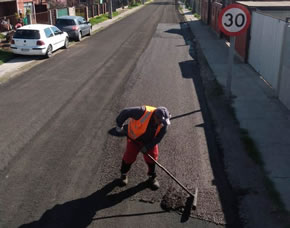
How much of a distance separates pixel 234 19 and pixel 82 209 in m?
7.42

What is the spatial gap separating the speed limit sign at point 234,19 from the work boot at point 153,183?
19.4 feet

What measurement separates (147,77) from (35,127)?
20.7 feet

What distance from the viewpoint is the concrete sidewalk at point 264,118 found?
7.59 metres

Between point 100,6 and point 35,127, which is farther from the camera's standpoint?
point 100,6

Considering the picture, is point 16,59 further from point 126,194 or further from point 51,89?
point 126,194

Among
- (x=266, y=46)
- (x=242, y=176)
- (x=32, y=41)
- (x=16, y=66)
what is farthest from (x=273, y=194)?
(x=32, y=41)

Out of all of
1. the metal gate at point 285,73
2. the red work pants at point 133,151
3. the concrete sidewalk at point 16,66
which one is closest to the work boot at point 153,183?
the red work pants at point 133,151

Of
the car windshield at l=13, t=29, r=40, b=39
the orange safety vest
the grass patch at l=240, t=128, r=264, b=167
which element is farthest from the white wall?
the car windshield at l=13, t=29, r=40, b=39

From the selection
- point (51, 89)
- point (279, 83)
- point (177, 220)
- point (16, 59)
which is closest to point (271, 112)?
point (279, 83)

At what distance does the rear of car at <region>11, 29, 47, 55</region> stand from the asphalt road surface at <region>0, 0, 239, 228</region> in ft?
8.47

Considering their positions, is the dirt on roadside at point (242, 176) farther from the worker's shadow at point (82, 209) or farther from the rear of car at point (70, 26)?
the rear of car at point (70, 26)

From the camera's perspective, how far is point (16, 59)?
748 inches

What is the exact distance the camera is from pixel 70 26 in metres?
25.0

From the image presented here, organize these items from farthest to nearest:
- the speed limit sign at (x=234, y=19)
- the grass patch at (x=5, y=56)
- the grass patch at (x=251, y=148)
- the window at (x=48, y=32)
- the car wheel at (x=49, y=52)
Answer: the window at (x=48, y=32) → the car wheel at (x=49, y=52) → the grass patch at (x=5, y=56) → the speed limit sign at (x=234, y=19) → the grass patch at (x=251, y=148)
